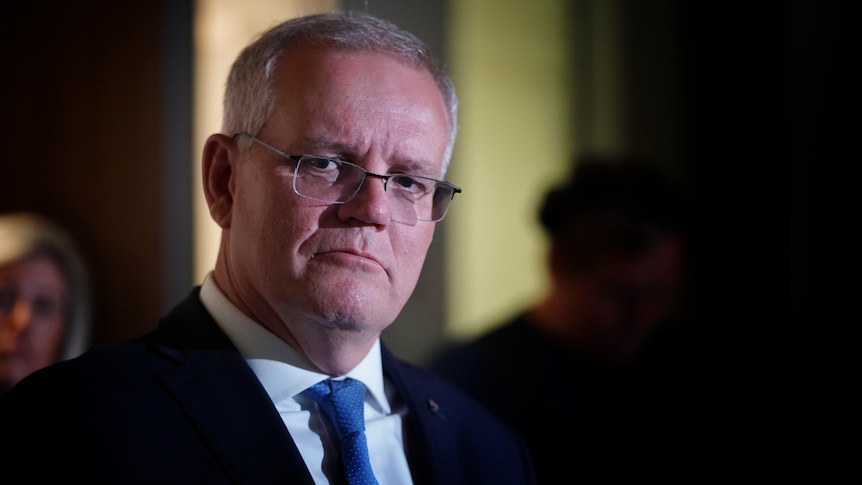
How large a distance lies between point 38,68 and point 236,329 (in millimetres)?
611

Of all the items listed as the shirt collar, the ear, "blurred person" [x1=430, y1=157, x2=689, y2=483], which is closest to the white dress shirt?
the shirt collar

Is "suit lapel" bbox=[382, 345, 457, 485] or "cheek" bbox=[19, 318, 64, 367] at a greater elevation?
"cheek" bbox=[19, 318, 64, 367]

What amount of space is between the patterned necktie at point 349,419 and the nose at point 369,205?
28 cm

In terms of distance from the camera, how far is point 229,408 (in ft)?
3.83

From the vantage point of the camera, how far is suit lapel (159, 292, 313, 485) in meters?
1.12

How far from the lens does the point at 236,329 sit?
128 centimetres

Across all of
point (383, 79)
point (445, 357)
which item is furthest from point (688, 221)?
point (383, 79)

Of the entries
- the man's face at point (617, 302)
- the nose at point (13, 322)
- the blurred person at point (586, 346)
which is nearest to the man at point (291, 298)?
the nose at point (13, 322)

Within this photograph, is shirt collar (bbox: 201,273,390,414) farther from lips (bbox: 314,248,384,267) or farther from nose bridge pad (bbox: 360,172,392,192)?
nose bridge pad (bbox: 360,172,392,192)

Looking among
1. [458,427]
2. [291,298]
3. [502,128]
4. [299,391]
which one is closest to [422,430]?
[458,427]

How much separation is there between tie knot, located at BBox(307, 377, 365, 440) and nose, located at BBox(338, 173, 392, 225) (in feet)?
0.91

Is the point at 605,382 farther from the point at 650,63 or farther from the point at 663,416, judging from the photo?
the point at 650,63

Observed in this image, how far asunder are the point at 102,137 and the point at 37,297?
32 cm

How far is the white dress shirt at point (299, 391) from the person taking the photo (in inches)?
48.6
